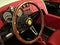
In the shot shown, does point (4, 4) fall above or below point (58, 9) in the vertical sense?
above

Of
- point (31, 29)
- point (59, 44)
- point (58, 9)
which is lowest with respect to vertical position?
point (58, 9)

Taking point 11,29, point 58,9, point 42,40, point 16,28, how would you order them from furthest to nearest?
point 58,9, point 42,40, point 11,29, point 16,28

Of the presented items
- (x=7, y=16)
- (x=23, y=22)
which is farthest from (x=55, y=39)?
(x=7, y=16)

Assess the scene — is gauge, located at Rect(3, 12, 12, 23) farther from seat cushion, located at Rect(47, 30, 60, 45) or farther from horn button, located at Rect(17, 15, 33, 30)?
seat cushion, located at Rect(47, 30, 60, 45)

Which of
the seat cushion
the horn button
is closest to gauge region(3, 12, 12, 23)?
the horn button

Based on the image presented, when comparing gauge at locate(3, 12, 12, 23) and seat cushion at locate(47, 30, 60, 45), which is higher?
gauge at locate(3, 12, 12, 23)

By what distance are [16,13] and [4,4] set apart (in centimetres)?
57

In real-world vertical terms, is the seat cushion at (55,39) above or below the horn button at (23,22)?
below

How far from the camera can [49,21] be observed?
2.17m

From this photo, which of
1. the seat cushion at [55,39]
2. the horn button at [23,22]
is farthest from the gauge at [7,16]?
the seat cushion at [55,39]

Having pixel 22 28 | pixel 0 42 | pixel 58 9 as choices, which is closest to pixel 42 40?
pixel 22 28

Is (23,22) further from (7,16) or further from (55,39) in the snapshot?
(55,39)

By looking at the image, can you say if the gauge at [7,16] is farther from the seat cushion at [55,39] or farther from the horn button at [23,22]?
the seat cushion at [55,39]

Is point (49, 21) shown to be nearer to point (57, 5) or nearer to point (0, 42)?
point (0, 42)
